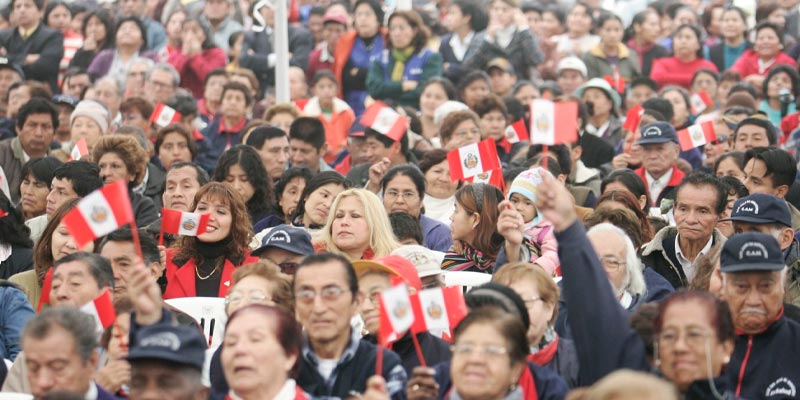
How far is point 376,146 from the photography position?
42.0 feet

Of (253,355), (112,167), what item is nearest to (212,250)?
(112,167)

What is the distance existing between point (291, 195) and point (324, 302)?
15.1 ft

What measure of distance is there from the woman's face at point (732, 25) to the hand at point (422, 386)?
13054mm

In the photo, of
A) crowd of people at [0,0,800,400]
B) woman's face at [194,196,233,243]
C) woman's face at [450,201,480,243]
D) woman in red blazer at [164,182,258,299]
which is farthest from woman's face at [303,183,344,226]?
woman's face at [450,201,480,243]

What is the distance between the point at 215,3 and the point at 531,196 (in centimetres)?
1003

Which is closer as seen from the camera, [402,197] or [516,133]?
[402,197]

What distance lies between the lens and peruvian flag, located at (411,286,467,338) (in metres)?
6.64

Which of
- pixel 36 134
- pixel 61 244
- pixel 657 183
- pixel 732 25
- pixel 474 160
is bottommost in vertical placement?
pixel 61 244

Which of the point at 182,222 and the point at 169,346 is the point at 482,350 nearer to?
the point at 169,346

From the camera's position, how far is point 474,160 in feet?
34.3

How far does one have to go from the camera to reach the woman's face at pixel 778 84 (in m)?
15.4

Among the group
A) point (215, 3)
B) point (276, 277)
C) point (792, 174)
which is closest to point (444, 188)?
point (792, 174)

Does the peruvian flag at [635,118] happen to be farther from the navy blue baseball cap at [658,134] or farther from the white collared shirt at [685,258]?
the white collared shirt at [685,258]

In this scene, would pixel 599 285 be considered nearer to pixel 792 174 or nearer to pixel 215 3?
pixel 792 174
